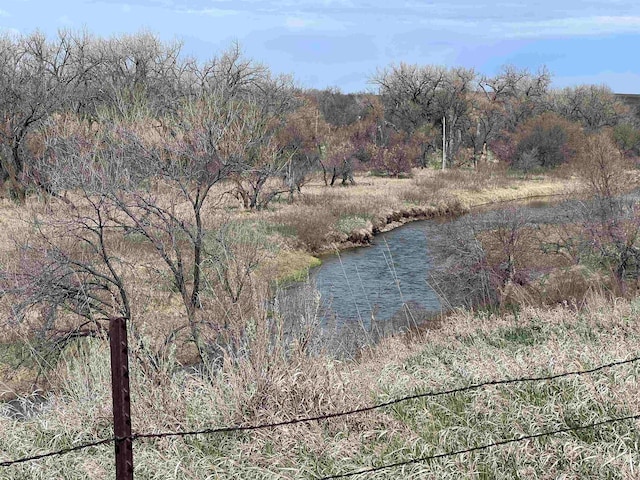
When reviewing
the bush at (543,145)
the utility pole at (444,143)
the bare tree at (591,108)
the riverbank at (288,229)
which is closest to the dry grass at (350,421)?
the riverbank at (288,229)

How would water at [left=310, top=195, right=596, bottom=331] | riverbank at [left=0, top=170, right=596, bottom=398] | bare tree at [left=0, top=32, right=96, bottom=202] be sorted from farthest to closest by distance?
bare tree at [left=0, top=32, right=96, bottom=202] → water at [left=310, top=195, right=596, bottom=331] → riverbank at [left=0, top=170, right=596, bottom=398]

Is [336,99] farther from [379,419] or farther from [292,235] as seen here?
[379,419]

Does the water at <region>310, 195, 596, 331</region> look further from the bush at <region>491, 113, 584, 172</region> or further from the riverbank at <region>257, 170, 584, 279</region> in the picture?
the bush at <region>491, 113, 584, 172</region>

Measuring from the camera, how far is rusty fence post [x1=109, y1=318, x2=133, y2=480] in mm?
3107

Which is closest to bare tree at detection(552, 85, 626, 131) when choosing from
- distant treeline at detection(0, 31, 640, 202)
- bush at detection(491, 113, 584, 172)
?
distant treeline at detection(0, 31, 640, 202)

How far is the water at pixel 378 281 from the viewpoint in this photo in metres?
15.6

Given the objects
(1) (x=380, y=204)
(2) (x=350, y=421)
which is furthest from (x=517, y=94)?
(2) (x=350, y=421)

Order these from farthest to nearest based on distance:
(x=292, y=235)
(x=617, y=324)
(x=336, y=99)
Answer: (x=336, y=99) < (x=292, y=235) < (x=617, y=324)

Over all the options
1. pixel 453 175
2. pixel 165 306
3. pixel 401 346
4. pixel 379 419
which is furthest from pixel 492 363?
pixel 453 175

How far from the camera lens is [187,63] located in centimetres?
4672

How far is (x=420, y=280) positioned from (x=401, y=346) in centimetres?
1088

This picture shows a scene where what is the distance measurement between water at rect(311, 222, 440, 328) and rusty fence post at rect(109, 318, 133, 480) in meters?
9.36

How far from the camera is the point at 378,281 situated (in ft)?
62.5

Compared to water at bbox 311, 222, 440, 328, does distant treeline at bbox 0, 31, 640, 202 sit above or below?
above
